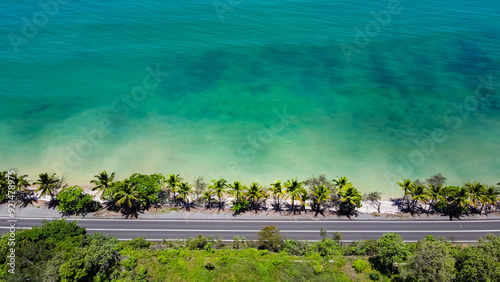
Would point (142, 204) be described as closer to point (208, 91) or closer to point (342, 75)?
point (208, 91)

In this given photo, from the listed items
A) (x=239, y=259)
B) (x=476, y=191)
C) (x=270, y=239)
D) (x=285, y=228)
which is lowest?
(x=239, y=259)

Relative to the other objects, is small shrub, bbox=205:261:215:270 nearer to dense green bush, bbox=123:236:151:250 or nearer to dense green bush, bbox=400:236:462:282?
dense green bush, bbox=123:236:151:250

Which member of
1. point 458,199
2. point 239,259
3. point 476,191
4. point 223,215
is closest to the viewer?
point 239,259

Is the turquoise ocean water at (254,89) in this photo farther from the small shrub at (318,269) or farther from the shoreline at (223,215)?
the small shrub at (318,269)

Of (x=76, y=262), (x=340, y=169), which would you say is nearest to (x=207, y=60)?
(x=340, y=169)

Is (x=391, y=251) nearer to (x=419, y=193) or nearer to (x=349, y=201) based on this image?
(x=349, y=201)

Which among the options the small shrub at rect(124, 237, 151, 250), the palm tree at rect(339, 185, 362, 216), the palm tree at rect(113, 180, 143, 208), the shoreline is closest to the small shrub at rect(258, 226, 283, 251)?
the shoreline

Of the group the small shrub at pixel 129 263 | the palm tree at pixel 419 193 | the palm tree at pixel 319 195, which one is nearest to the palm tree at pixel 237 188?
the palm tree at pixel 319 195

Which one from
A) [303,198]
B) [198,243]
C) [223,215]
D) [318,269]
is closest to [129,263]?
[198,243]
